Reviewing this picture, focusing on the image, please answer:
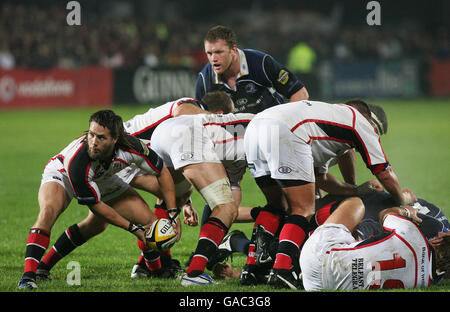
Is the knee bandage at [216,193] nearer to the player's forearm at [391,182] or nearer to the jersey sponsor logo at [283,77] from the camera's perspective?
the player's forearm at [391,182]

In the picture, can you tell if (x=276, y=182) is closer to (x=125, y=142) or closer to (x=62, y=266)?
(x=125, y=142)

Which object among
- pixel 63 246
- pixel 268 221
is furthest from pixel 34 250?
pixel 268 221

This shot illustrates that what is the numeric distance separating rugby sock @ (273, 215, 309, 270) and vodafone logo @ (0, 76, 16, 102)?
18837 millimetres

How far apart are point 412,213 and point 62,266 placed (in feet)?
10.2

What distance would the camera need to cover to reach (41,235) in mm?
5418

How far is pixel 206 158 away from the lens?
5.74 m

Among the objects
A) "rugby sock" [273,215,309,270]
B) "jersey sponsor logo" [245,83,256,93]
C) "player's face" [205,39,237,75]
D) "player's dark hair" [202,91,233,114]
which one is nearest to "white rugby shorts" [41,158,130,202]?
"player's dark hair" [202,91,233,114]

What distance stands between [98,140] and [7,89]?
61.2 ft

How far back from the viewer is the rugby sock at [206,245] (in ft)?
17.3

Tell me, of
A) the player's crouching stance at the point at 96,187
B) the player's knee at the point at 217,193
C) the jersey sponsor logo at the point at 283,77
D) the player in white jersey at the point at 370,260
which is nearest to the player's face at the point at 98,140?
the player's crouching stance at the point at 96,187

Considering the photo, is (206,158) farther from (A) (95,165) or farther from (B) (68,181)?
(B) (68,181)

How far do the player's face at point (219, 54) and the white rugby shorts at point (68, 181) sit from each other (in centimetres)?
178

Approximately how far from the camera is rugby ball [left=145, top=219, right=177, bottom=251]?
5.38m
